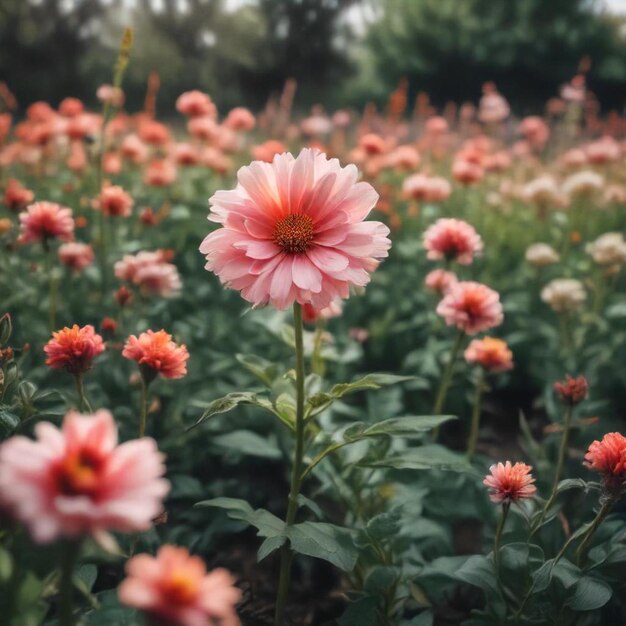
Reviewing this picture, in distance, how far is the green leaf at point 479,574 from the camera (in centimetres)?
128

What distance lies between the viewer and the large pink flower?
1.11m

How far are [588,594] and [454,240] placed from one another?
40.8 inches

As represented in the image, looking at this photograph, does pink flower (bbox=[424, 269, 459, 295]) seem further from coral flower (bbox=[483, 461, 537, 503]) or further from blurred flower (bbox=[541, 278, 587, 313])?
coral flower (bbox=[483, 461, 537, 503])

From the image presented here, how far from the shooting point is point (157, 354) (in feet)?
4.13

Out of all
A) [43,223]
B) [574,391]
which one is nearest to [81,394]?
[43,223]

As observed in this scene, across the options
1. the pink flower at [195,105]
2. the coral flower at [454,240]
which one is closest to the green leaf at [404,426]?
the coral flower at [454,240]

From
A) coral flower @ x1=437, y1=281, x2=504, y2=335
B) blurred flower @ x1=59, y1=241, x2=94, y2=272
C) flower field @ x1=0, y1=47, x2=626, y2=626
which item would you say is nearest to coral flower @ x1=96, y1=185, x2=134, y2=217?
flower field @ x1=0, y1=47, x2=626, y2=626

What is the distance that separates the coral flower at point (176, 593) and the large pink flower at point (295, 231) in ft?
1.71

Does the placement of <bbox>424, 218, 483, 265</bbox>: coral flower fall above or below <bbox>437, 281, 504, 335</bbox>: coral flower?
above

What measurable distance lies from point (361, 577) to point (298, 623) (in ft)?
0.77

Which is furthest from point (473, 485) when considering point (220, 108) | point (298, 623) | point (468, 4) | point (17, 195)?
point (468, 4)

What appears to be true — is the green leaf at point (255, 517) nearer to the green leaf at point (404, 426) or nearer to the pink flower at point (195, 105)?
the green leaf at point (404, 426)

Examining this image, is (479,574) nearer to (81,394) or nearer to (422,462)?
(422,462)

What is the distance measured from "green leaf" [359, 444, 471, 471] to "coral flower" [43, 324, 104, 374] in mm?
564
